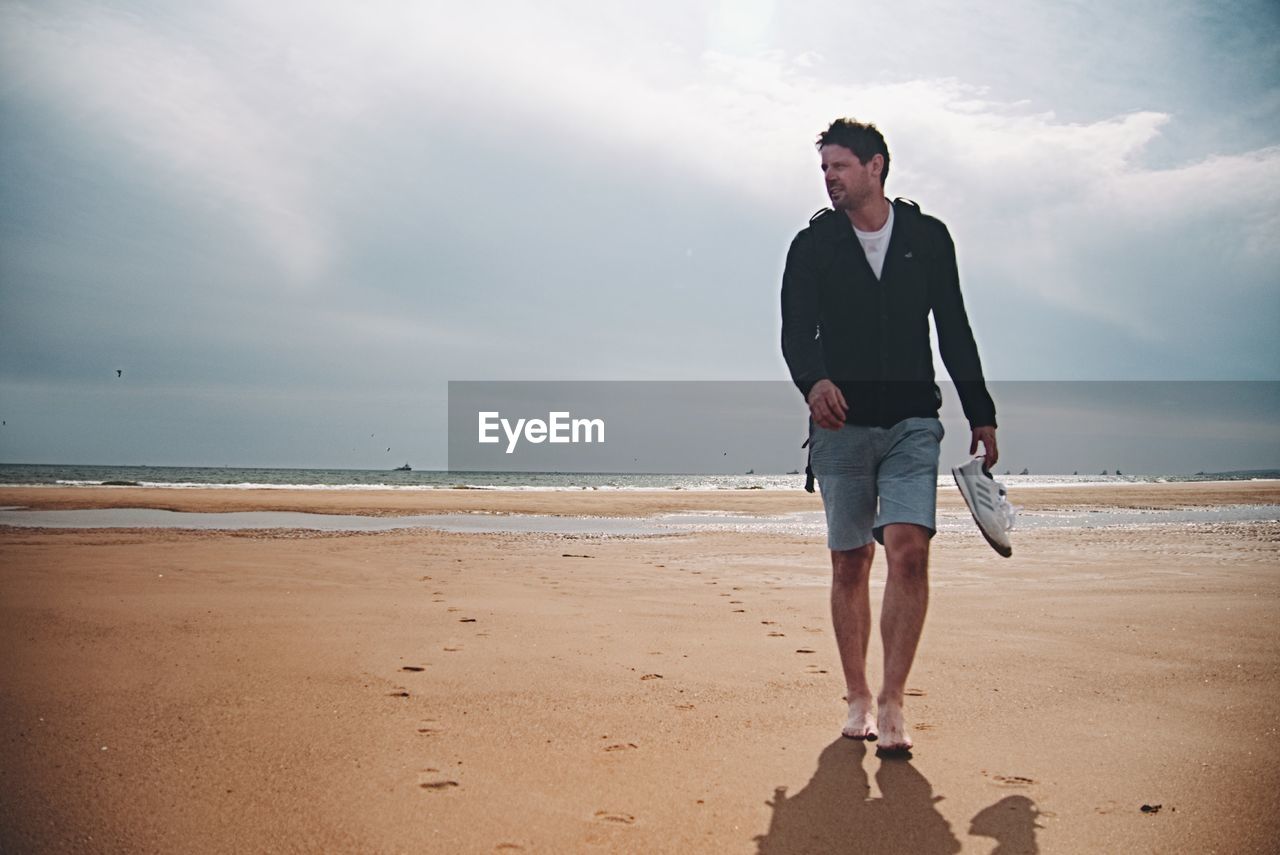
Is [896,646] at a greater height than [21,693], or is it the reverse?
[896,646]

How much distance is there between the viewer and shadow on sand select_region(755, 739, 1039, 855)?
1980 mm

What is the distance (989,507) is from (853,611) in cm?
61

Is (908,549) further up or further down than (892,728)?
further up

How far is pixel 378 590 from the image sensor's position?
5781 mm

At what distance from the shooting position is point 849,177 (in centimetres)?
314

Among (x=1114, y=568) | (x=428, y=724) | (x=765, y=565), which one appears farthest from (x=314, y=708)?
(x=1114, y=568)

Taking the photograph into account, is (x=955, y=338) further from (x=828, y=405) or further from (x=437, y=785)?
(x=437, y=785)

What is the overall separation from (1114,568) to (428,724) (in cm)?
681

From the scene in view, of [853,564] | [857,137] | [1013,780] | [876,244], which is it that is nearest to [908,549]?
[853,564]

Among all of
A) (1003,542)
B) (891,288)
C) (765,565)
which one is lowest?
(765,565)

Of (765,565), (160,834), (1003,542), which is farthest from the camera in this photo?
(765,565)

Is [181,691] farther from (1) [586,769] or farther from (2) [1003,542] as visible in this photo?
(2) [1003,542]

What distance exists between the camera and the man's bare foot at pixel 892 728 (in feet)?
8.66

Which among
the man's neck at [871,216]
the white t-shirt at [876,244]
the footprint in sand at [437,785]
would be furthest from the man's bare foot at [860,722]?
the man's neck at [871,216]
